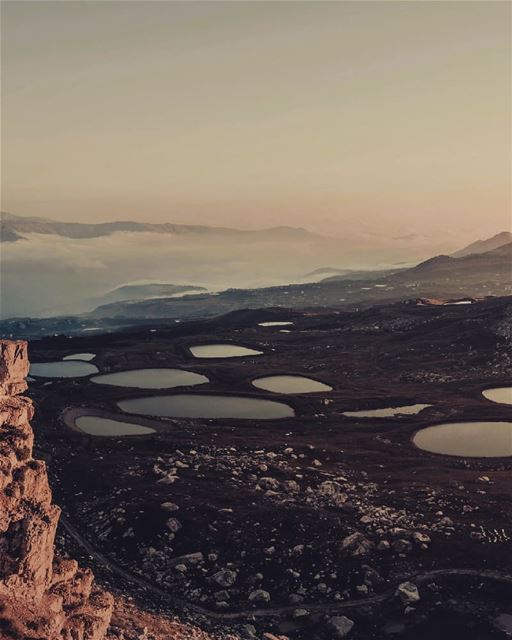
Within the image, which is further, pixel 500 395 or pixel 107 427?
pixel 500 395

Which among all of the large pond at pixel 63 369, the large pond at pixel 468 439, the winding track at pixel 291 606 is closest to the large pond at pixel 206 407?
the large pond at pixel 468 439

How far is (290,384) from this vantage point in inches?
3799

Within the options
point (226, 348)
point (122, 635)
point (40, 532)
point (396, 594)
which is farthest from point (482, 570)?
point (226, 348)

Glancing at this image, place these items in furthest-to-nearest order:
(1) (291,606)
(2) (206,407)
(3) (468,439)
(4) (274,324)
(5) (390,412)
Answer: (4) (274,324) → (2) (206,407) → (5) (390,412) → (3) (468,439) → (1) (291,606)

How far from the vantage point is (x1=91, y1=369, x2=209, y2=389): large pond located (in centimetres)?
9462

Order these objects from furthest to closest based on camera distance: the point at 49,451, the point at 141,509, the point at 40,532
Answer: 1. the point at 49,451
2. the point at 141,509
3. the point at 40,532

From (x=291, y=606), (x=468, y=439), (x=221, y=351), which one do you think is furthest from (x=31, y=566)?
(x=221, y=351)

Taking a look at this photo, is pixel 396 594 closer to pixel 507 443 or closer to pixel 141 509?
pixel 141 509

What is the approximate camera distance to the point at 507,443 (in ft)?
205

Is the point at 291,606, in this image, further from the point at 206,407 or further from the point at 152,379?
the point at 152,379

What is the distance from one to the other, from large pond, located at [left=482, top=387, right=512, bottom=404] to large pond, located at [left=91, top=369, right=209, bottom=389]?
38808mm

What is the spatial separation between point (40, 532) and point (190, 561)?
1648cm

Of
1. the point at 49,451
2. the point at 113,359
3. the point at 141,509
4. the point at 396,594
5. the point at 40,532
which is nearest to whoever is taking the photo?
the point at 40,532

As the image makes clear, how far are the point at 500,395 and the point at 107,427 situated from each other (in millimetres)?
48490
